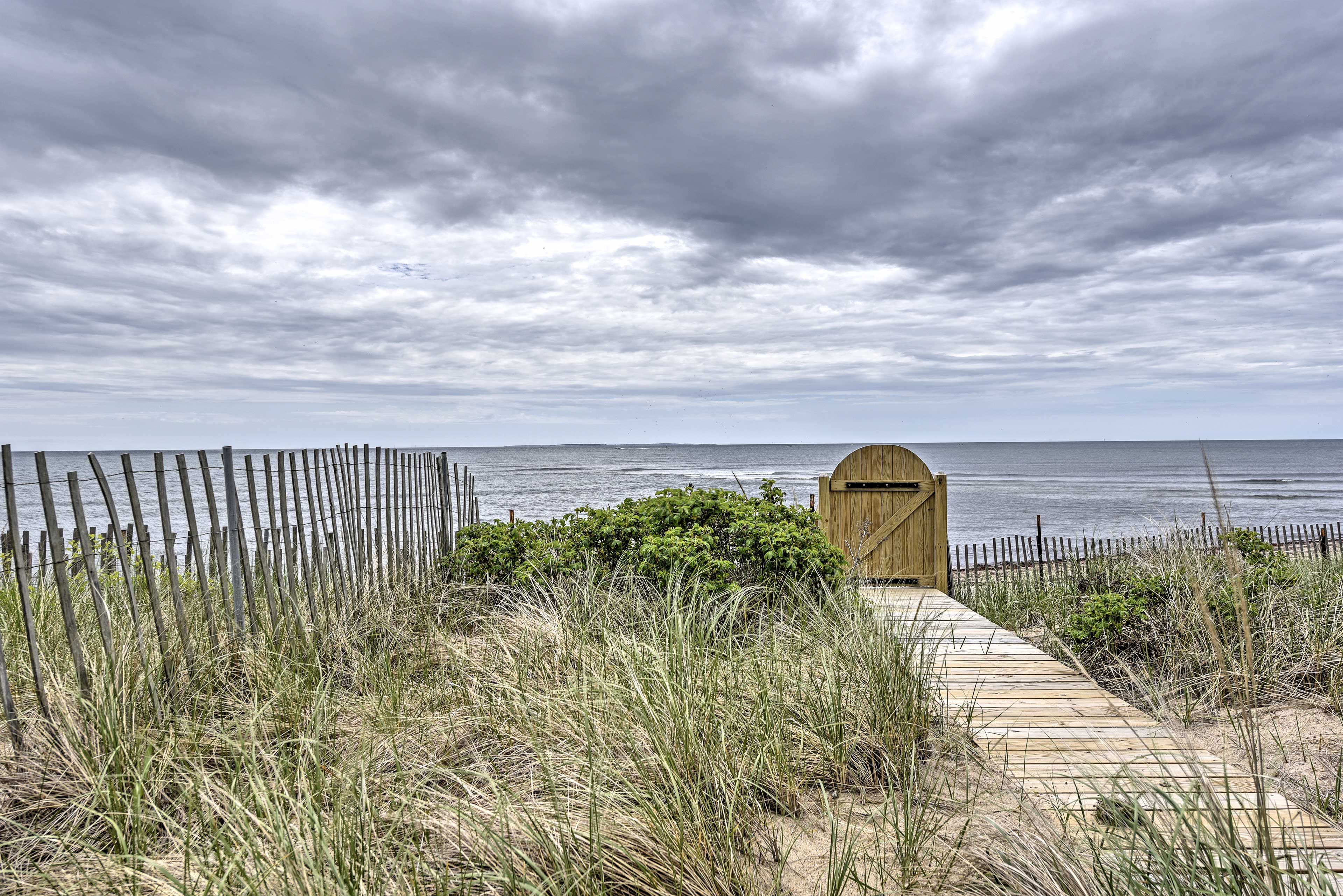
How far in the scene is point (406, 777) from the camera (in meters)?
3.04

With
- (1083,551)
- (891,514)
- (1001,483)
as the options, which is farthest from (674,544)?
(1001,483)

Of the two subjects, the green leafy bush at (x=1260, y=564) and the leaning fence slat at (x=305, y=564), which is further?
the green leafy bush at (x=1260, y=564)

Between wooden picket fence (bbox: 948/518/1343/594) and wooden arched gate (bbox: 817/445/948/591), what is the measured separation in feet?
1.25

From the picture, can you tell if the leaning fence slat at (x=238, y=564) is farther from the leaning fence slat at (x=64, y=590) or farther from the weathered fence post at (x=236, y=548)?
the leaning fence slat at (x=64, y=590)

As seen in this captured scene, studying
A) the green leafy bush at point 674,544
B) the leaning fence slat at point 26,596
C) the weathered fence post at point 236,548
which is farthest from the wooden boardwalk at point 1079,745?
the leaning fence slat at point 26,596

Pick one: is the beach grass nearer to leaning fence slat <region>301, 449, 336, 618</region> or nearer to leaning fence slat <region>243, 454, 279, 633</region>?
leaning fence slat <region>243, 454, 279, 633</region>

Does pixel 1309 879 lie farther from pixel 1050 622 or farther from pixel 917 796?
pixel 1050 622

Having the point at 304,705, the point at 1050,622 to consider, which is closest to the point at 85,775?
the point at 304,705

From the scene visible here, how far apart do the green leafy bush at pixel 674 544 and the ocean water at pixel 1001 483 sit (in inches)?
22.7

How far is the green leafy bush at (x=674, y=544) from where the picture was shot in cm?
603

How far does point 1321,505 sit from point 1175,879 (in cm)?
4567

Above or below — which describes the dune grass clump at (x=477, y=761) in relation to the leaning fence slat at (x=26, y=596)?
below

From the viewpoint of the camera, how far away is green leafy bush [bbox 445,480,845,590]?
19.8 ft

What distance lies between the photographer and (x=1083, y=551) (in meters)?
16.0
